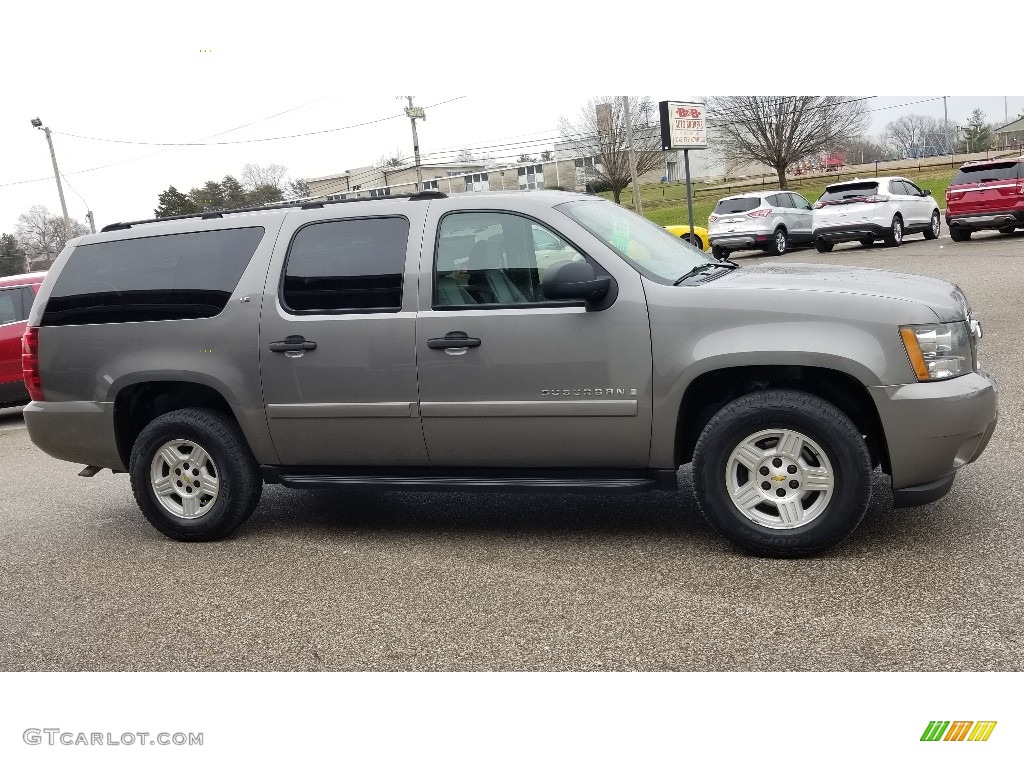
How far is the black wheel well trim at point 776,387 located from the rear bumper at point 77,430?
343 centimetres

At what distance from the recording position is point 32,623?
498 cm

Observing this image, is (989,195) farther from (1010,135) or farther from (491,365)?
(1010,135)

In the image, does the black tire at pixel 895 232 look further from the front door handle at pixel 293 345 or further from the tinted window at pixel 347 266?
the front door handle at pixel 293 345

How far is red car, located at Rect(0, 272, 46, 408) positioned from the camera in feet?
41.3

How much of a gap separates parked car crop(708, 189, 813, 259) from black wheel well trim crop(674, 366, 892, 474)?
21.0 metres

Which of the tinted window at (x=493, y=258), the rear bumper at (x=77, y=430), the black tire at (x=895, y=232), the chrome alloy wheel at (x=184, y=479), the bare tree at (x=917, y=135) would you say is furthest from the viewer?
the bare tree at (x=917, y=135)

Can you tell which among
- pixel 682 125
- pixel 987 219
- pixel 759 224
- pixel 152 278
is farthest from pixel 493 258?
pixel 682 125

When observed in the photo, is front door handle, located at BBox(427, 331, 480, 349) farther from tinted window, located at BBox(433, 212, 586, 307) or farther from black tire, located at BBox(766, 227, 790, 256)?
black tire, located at BBox(766, 227, 790, 256)

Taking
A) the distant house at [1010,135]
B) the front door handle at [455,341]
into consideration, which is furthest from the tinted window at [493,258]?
the distant house at [1010,135]

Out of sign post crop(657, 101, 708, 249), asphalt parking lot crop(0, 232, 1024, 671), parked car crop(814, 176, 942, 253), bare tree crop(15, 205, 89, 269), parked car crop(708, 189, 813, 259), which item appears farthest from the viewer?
bare tree crop(15, 205, 89, 269)

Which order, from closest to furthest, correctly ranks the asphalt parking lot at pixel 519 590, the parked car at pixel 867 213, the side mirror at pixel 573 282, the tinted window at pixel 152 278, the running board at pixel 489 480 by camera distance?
the asphalt parking lot at pixel 519 590 → the side mirror at pixel 573 282 → the running board at pixel 489 480 → the tinted window at pixel 152 278 → the parked car at pixel 867 213

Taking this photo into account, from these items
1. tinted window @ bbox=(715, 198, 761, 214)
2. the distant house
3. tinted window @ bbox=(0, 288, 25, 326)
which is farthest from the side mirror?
the distant house

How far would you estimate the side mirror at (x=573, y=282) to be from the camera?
16.0 ft

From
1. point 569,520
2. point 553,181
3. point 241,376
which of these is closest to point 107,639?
point 241,376
